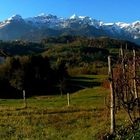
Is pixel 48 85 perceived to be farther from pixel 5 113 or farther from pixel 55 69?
pixel 5 113

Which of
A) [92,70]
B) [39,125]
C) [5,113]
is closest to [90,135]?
[39,125]

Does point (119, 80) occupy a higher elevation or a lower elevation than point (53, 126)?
higher

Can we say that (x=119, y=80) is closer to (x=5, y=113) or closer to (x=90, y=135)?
(x=90, y=135)

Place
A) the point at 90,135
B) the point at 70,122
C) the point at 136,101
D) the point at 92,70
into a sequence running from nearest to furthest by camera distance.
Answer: the point at 90,135 → the point at 136,101 → the point at 70,122 → the point at 92,70

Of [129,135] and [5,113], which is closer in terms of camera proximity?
[129,135]

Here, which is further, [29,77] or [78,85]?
[78,85]

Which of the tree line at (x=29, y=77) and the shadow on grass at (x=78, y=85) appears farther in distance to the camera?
the shadow on grass at (x=78, y=85)

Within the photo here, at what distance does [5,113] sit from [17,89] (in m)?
75.0

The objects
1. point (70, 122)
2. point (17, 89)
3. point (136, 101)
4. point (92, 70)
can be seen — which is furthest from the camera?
point (92, 70)

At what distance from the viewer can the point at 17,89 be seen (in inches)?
4385

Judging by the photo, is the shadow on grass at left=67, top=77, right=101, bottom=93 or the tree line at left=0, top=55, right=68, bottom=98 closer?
the tree line at left=0, top=55, right=68, bottom=98

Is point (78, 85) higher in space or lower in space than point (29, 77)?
lower

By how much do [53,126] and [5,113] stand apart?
10.9 m

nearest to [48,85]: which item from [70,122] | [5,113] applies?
[5,113]
